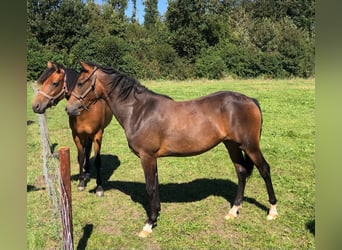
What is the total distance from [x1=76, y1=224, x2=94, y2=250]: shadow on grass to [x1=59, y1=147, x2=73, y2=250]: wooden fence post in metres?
0.59

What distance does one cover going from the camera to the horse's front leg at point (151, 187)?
2.87 m

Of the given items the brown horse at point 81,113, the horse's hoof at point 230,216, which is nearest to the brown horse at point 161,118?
the brown horse at point 81,113

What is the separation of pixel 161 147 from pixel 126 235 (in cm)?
84

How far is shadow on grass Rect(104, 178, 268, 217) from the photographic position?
365cm

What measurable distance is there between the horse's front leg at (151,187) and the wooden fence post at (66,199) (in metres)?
0.85

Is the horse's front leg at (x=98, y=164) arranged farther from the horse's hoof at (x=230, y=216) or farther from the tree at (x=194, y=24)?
the tree at (x=194, y=24)

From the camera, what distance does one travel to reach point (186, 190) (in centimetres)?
391

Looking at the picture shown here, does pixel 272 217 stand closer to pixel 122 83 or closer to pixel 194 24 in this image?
pixel 122 83

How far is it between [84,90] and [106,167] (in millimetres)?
2140

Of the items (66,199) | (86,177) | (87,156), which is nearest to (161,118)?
(66,199)

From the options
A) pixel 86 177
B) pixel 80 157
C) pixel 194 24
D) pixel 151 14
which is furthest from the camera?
pixel 194 24
